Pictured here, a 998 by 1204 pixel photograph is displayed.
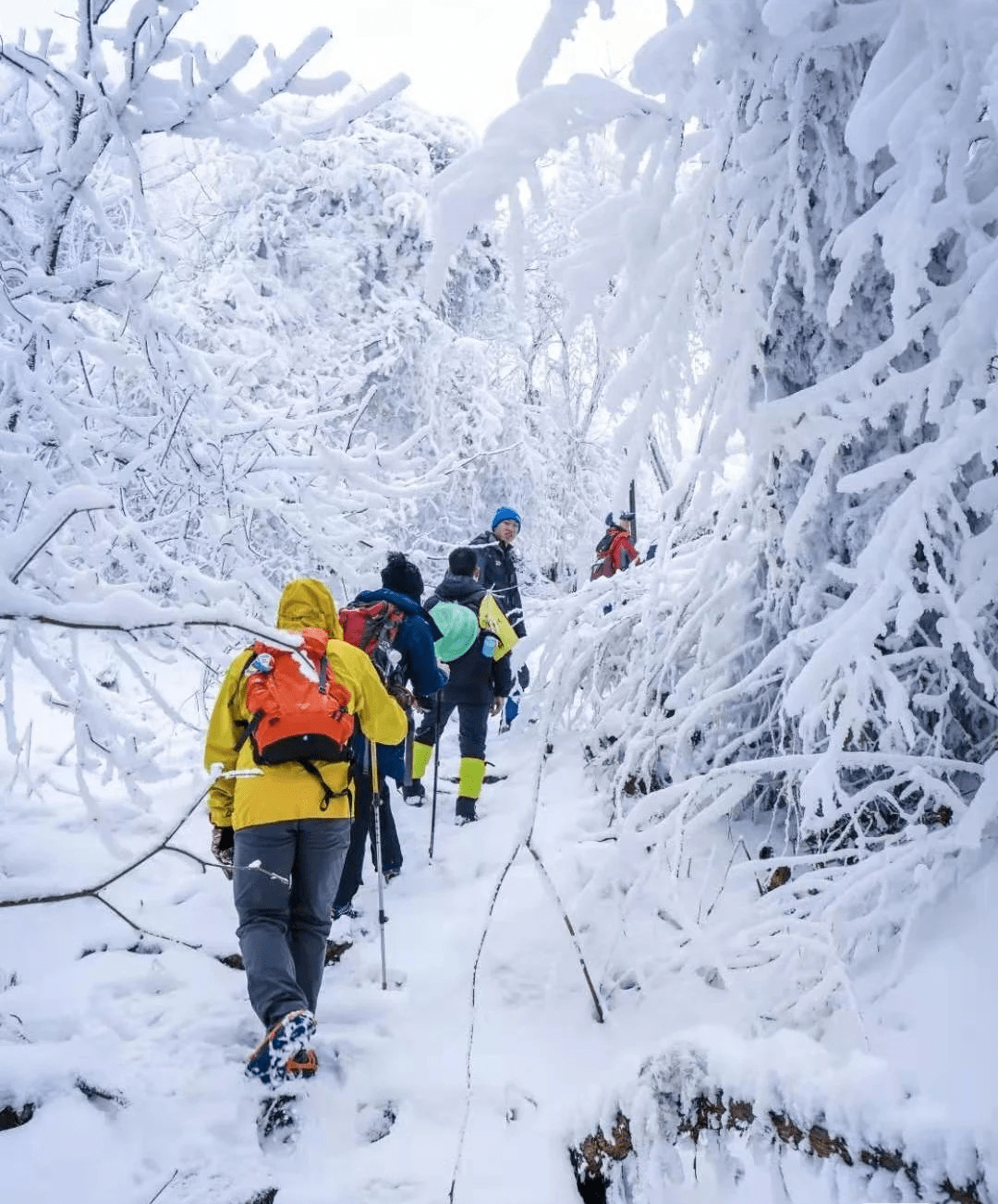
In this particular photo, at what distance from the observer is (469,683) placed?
5.89 metres

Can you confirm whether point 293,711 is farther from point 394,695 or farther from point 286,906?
point 394,695

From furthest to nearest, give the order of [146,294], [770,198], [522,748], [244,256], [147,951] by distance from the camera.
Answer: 1. [244,256]
2. [522,748]
3. [147,951]
4. [146,294]
5. [770,198]

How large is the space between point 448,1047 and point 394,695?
6.37 ft

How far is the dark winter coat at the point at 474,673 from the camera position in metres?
5.89

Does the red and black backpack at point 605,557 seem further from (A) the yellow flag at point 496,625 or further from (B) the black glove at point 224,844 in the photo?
(B) the black glove at point 224,844

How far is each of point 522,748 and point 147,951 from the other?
4.19m

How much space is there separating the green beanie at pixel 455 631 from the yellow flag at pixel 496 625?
0.24 feet

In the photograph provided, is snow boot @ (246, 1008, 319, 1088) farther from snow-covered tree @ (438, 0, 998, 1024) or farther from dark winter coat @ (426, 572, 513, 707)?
dark winter coat @ (426, 572, 513, 707)

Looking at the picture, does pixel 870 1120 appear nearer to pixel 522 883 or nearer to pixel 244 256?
pixel 522 883

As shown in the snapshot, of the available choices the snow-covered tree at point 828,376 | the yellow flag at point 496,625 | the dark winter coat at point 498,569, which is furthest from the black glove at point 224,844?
the dark winter coat at point 498,569

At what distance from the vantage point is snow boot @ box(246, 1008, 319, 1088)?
2.79 metres

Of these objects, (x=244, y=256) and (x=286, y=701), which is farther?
(x=244, y=256)

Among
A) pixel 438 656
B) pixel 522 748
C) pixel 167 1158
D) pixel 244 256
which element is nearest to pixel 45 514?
pixel 167 1158

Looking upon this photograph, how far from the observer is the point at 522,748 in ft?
24.9
